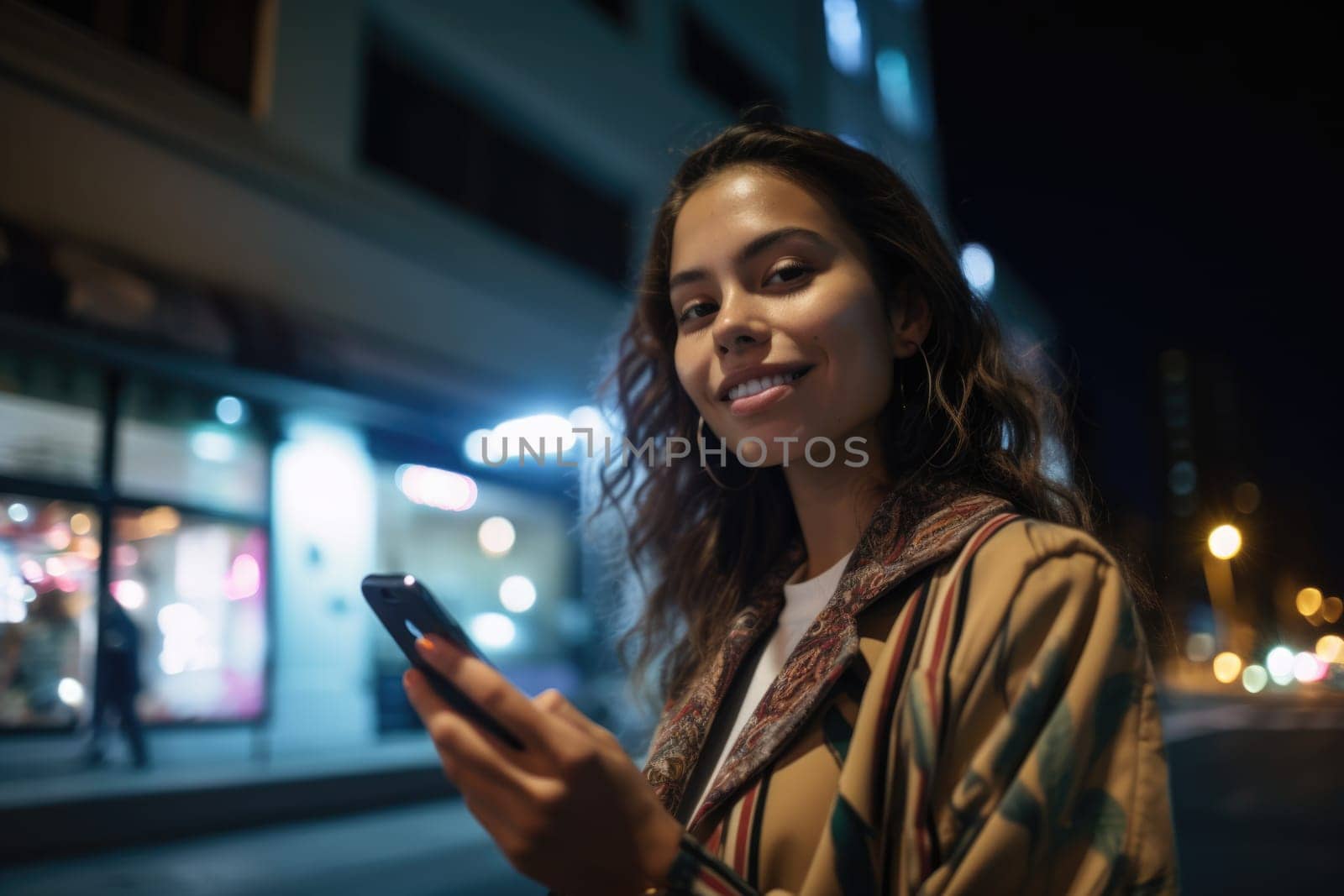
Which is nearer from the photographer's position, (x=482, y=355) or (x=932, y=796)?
(x=932, y=796)

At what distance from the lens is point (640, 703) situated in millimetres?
2117

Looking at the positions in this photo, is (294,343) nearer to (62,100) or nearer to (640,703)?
(62,100)

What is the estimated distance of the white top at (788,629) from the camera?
1.41 metres

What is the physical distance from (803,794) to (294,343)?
8.19m

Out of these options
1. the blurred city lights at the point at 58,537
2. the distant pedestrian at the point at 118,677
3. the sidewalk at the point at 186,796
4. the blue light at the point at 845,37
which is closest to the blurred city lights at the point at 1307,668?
the sidewalk at the point at 186,796

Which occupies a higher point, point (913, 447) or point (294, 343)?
point (294, 343)

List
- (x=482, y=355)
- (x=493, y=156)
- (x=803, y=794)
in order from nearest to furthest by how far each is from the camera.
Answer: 1. (x=803, y=794)
2. (x=482, y=355)
3. (x=493, y=156)

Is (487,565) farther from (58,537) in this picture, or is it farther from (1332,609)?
(1332,609)

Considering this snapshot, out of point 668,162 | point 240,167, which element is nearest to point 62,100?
point 240,167

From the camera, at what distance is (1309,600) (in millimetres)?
1923

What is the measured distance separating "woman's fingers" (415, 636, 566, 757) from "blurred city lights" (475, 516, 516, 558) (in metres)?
10.6

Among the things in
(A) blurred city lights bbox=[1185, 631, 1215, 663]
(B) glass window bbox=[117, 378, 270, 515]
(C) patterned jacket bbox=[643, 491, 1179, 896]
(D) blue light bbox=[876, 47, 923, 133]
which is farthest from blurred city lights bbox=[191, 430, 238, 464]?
(D) blue light bbox=[876, 47, 923, 133]

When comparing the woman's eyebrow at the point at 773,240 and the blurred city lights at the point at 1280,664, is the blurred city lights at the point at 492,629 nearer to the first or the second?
the blurred city lights at the point at 1280,664

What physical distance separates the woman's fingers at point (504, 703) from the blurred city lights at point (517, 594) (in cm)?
1085
